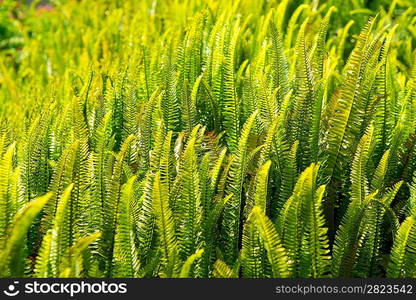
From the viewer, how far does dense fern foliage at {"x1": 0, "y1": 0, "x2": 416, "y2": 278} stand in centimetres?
180

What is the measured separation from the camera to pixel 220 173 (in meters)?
2.23

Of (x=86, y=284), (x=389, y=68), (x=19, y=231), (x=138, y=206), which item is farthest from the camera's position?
(x=389, y=68)

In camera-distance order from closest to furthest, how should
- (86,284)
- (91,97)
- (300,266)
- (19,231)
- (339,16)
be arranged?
(19,231), (86,284), (300,266), (91,97), (339,16)

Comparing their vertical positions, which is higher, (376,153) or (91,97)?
(91,97)

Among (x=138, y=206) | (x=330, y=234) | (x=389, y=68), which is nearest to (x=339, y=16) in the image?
(x=389, y=68)

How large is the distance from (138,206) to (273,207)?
48cm

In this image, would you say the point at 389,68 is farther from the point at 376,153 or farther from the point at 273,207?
the point at 273,207

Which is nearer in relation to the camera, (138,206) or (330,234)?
(138,206)

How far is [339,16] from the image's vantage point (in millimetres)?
3967

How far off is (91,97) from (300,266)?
1.49 m

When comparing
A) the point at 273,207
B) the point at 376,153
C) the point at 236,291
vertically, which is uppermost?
the point at 376,153

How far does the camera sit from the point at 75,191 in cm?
191

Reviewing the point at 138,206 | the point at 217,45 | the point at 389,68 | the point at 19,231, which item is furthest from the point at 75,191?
the point at 389,68

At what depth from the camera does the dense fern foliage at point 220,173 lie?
1805mm
